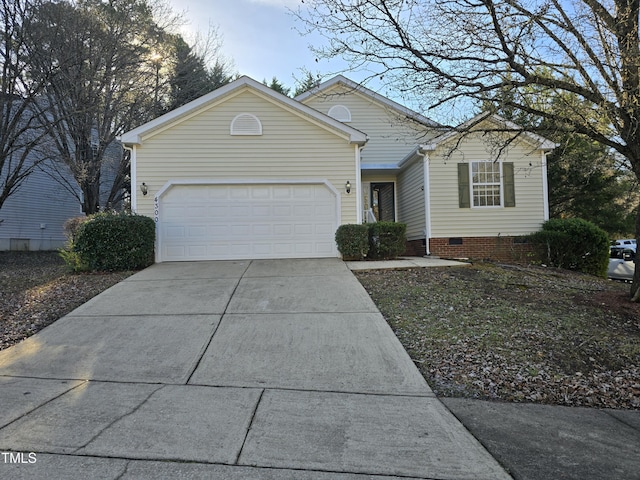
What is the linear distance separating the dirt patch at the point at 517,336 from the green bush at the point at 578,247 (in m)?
3.71

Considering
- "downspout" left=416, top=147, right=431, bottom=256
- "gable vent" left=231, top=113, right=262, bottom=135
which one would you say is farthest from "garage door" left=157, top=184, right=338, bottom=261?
"downspout" left=416, top=147, right=431, bottom=256

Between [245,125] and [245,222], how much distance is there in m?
2.75

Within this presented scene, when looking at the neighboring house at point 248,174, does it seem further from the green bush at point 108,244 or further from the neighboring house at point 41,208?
the neighboring house at point 41,208

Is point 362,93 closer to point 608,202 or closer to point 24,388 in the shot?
point 608,202

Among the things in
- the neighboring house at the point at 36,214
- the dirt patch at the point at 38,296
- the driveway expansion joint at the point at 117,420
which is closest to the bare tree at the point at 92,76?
the neighboring house at the point at 36,214

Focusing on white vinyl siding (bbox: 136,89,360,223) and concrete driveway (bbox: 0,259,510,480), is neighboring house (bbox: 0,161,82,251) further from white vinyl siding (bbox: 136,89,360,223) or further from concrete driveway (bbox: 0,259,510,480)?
concrete driveway (bbox: 0,259,510,480)

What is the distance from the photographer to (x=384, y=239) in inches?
456

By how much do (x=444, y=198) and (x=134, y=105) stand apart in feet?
39.7

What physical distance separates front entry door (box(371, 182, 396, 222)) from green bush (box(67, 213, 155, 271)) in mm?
9169

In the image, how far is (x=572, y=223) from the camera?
12430 millimetres

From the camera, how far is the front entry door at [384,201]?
54.4ft

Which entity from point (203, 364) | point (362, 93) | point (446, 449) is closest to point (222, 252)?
point (203, 364)

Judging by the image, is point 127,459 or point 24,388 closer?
point 127,459

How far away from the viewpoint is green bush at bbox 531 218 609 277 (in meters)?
12.1
